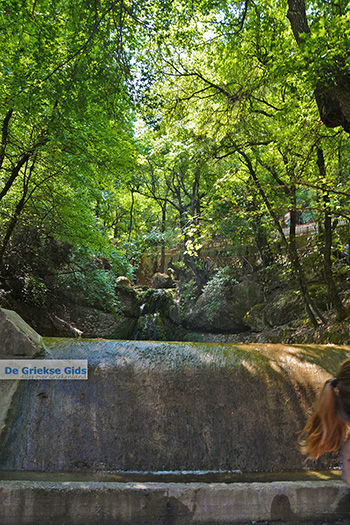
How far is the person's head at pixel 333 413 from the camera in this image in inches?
65.4

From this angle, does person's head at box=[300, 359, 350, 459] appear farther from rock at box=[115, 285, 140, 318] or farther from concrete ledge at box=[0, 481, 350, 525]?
rock at box=[115, 285, 140, 318]

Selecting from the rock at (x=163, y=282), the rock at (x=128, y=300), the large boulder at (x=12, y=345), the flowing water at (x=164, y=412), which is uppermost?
the rock at (x=163, y=282)

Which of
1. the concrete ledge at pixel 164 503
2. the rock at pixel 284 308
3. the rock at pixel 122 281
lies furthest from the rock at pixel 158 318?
the concrete ledge at pixel 164 503

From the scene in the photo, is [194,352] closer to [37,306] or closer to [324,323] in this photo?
[324,323]

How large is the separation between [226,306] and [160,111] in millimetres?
7915

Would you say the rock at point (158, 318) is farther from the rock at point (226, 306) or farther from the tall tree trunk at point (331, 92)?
the tall tree trunk at point (331, 92)

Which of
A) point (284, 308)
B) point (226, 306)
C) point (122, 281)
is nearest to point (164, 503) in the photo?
point (284, 308)

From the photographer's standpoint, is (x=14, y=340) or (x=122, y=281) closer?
(x=14, y=340)

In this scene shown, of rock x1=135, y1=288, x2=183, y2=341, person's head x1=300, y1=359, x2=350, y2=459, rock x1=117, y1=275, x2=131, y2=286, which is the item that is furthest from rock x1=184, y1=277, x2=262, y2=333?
person's head x1=300, y1=359, x2=350, y2=459

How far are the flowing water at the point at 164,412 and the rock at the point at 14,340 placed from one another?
0.83ft

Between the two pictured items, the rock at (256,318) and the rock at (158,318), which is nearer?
the rock at (256,318)

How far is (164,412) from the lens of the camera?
10.1 ft

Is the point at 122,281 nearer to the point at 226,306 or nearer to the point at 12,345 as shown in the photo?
→ the point at 226,306

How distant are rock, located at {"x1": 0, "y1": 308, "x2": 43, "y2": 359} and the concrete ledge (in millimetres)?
1217
